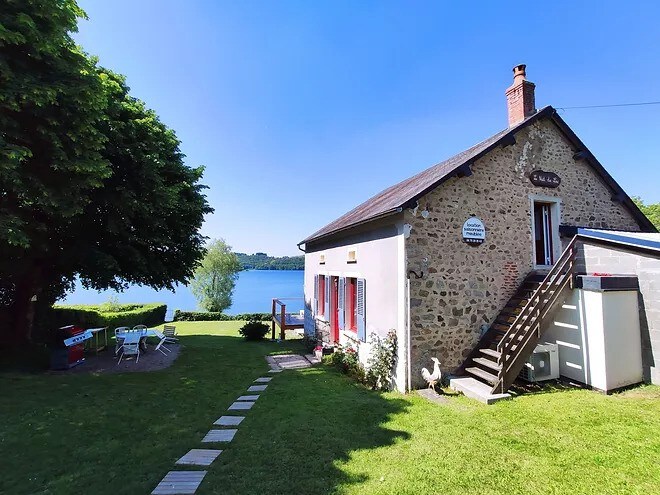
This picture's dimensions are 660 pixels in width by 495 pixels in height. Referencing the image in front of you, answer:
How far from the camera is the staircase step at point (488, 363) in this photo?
23.4 ft

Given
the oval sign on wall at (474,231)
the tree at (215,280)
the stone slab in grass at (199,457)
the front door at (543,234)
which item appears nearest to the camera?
the stone slab in grass at (199,457)

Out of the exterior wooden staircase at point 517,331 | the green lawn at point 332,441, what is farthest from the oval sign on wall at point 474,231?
the green lawn at point 332,441

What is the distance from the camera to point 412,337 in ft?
A: 25.3

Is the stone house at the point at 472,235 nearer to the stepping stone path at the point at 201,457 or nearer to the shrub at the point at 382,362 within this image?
the shrub at the point at 382,362

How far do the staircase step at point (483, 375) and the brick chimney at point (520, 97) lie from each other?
7.76 m

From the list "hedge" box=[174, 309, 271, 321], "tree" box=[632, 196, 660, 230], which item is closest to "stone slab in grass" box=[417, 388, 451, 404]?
"hedge" box=[174, 309, 271, 321]

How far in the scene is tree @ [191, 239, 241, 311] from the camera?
3753cm

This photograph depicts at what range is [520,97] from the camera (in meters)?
10.3

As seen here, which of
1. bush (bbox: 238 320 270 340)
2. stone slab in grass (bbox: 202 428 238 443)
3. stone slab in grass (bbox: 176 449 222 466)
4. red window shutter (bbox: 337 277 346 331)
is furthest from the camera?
bush (bbox: 238 320 270 340)

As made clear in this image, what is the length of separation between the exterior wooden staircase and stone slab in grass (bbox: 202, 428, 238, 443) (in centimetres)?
533

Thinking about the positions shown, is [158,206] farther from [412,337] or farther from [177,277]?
[412,337]

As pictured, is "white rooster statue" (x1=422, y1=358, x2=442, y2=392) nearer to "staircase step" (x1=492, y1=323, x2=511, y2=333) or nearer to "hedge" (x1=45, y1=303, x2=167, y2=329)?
"staircase step" (x1=492, y1=323, x2=511, y2=333)

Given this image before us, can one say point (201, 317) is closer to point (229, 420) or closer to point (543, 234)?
point (229, 420)

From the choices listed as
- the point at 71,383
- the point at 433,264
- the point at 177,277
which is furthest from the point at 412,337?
the point at 177,277
